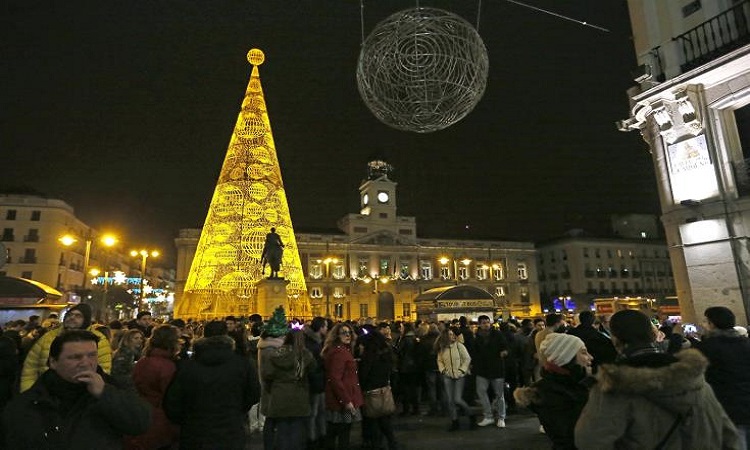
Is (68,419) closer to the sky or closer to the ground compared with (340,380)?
closer to the sky

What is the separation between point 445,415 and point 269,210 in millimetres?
13983

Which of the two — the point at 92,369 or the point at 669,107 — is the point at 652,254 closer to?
the point at 669,107

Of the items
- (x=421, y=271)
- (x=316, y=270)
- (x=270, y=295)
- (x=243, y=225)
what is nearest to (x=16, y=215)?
(x=316, y=270)

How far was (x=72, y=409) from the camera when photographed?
220 cm

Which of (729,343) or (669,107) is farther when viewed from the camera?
(669,107)

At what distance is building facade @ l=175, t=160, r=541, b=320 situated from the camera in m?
62.7

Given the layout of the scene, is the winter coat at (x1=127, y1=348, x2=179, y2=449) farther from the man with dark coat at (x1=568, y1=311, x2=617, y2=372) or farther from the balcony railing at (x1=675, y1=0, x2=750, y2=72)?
the balcony railing at (x1=675, y1=0, x2=750, y2=72)

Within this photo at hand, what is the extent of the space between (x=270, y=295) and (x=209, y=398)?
13.7 metres

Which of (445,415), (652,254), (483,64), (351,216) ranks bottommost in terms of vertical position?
(445,415)

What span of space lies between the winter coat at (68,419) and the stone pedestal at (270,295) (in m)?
14.8

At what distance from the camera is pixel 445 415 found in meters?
8.98

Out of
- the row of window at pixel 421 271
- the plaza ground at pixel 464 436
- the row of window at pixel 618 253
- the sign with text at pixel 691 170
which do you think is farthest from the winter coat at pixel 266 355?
the row of window at pixel 618 253

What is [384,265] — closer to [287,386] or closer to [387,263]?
[387,263]

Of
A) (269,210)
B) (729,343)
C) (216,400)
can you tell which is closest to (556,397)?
(729,343)
